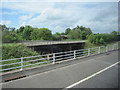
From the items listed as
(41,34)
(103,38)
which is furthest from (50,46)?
(103,38)

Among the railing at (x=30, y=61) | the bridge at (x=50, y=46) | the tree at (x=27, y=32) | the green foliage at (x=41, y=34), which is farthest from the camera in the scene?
the tree at (x=27, y=32)

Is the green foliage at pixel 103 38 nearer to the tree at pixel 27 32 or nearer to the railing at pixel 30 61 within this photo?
the railing at pixel 30 61

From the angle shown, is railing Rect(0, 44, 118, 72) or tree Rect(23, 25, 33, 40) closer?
railing Rect(0, 44, 118, 72)

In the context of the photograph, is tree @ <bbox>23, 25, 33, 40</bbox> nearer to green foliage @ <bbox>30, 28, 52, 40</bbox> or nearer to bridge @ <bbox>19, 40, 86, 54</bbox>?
green foliage @ <bbox>30, 28, 52, 40</bbox>

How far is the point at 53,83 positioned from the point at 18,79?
1678 mm

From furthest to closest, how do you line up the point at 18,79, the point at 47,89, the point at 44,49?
the point at 44,49
the point at 18,79
the point at 47,89

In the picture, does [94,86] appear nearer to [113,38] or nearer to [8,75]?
[8,75]

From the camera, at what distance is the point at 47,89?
136 inches

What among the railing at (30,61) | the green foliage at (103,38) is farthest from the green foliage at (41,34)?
the railing at (30,61)

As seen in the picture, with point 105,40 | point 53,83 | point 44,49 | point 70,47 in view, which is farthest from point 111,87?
point 105,40

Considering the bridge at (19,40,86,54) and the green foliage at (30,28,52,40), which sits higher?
the green foliage at (30,28,52,40)

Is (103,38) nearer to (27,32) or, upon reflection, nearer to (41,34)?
(41,34)

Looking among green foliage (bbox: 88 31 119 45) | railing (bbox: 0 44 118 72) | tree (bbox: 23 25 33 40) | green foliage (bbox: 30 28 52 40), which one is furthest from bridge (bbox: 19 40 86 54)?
tree (bbox: 23 25 33 40)

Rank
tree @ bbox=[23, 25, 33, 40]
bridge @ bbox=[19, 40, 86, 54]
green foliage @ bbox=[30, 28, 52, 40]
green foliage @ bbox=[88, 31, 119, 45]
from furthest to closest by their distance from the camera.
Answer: tree @ bbox=[23, 25, 33, 40] → green foliage @ bbox=[30, 28, 52, 40] → green foliage @ bbox=[88, 31, 119, 45] → bridge @ bbox=[19, 40, 86, 54]
